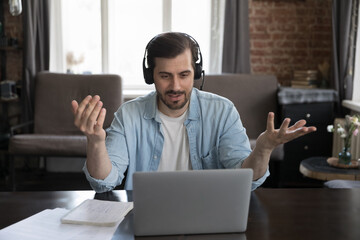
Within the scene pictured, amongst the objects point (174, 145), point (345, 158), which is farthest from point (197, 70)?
point (345, 158)

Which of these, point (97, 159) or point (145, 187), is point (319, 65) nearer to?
point (97, 159)

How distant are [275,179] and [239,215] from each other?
2827 mm

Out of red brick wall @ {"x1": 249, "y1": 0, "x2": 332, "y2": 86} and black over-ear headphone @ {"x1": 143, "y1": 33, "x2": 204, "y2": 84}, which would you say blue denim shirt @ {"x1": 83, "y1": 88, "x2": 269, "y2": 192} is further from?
red brick wall @ {"x1": 249, "y1": 0, "x2": 332, "y2": 86}

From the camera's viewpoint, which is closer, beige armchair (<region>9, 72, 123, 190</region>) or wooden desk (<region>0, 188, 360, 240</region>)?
wooden desk (<region>0, 188, 360, 240</region>)

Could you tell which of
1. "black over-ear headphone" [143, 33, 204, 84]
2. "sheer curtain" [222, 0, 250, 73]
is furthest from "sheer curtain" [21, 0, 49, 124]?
"black over-ear headphone" [143, 33, 204, 84]

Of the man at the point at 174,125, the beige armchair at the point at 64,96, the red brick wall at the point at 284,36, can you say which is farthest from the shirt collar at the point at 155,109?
the red brick wall at the point at 284,36

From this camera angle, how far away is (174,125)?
5.90 ft

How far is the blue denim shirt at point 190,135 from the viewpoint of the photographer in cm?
173

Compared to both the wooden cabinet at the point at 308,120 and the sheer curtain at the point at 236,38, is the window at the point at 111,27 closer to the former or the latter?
the sheer curtain at the point at 236,38

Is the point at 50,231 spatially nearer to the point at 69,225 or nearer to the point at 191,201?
the point at 69,225

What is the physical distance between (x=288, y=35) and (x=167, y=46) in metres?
3.06

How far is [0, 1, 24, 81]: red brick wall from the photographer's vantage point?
4.46 metres

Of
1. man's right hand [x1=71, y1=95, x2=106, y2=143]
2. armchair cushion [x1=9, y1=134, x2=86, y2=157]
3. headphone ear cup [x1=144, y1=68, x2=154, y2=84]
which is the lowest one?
armchair cushion [x1=9, y1=134, x2=86, y2=157]

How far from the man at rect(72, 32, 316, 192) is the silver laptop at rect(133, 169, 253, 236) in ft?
1.70
